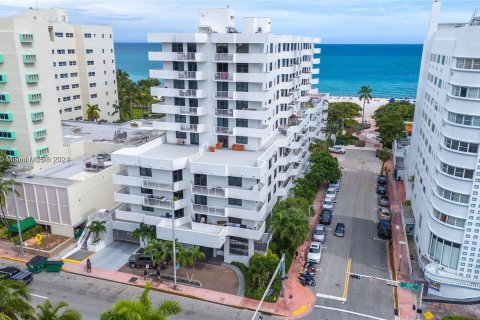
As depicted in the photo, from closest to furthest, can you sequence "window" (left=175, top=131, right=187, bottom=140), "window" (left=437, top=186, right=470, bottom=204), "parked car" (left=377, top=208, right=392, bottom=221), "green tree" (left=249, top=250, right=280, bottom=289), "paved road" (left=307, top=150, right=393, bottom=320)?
"window" (left=437, top=186, right=470, bottom=204) < "paved road" (left=307, top=150, right=393, bottom=320) < "green tree" (left=249, top=250, right=280, bottom=289) < "window" (left=175, top=131, right=187, bottom=140) < "parked car" (left=377, top=208, right=392, bottom=221)

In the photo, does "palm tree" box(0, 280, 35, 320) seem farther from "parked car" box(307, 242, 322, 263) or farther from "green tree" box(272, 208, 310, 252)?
"parked car" box(307, 242, 322, 263)

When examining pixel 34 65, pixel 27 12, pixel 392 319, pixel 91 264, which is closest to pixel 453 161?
pixel 392 319

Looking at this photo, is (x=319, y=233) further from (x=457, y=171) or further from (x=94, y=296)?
(x=94, y=296)

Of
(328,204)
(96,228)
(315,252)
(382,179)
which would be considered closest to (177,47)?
(96,228)

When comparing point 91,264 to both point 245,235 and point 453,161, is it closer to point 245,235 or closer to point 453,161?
point 245,235

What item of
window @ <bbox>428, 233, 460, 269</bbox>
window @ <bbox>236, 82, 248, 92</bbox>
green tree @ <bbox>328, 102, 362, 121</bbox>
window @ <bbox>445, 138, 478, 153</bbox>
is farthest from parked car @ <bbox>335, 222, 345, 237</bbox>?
green tree @ <bbox>328, 102, 362, 121</bbox>

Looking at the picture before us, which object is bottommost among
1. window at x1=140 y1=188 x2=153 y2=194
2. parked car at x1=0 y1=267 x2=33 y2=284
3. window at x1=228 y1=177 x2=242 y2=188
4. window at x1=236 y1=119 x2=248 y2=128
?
parked car at x1=0 y1=267 x2=33 y2=284
